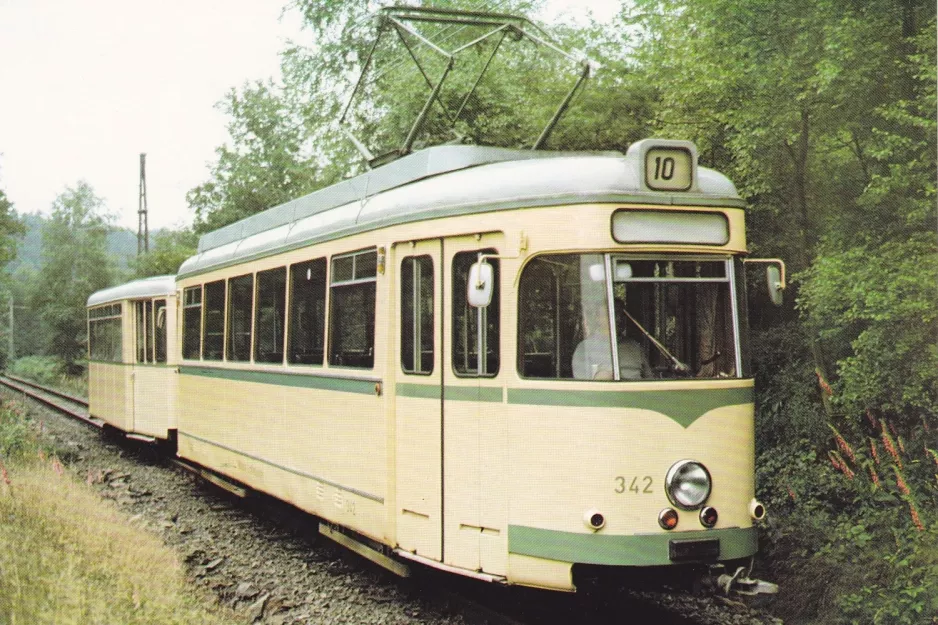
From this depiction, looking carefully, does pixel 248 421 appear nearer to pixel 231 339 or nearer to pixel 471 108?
pixel 231 339

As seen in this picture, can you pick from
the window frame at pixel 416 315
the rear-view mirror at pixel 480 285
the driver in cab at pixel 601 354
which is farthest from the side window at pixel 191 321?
the driver in cab at pixel 601 354

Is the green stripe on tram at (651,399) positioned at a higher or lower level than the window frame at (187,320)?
lower

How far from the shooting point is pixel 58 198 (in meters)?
59.2

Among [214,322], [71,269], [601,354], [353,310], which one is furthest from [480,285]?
[71,269]

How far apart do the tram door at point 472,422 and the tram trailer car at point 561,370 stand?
0.01 meters

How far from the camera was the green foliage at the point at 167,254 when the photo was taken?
3366 cm

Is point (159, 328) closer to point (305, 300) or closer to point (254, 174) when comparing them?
point (305, 300)

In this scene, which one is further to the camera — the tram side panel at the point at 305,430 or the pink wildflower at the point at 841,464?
the pink wildflower at the point at 841,464

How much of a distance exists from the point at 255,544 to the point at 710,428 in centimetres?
540

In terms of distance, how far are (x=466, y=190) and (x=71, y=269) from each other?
51.3 metres

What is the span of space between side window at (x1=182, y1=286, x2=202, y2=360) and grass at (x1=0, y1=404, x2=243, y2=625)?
2.30 m

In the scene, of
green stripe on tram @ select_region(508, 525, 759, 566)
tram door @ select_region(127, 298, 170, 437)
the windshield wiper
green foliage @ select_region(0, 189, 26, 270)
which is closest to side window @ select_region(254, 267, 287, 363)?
green stripe on tram @ select_region(508, 525, 759, 566)

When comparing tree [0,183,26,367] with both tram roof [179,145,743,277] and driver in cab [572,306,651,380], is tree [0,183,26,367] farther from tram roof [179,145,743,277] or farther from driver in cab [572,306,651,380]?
driver in cab [572,306,651,380]

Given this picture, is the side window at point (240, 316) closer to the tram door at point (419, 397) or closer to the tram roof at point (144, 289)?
the tram door at point (419, 397)
